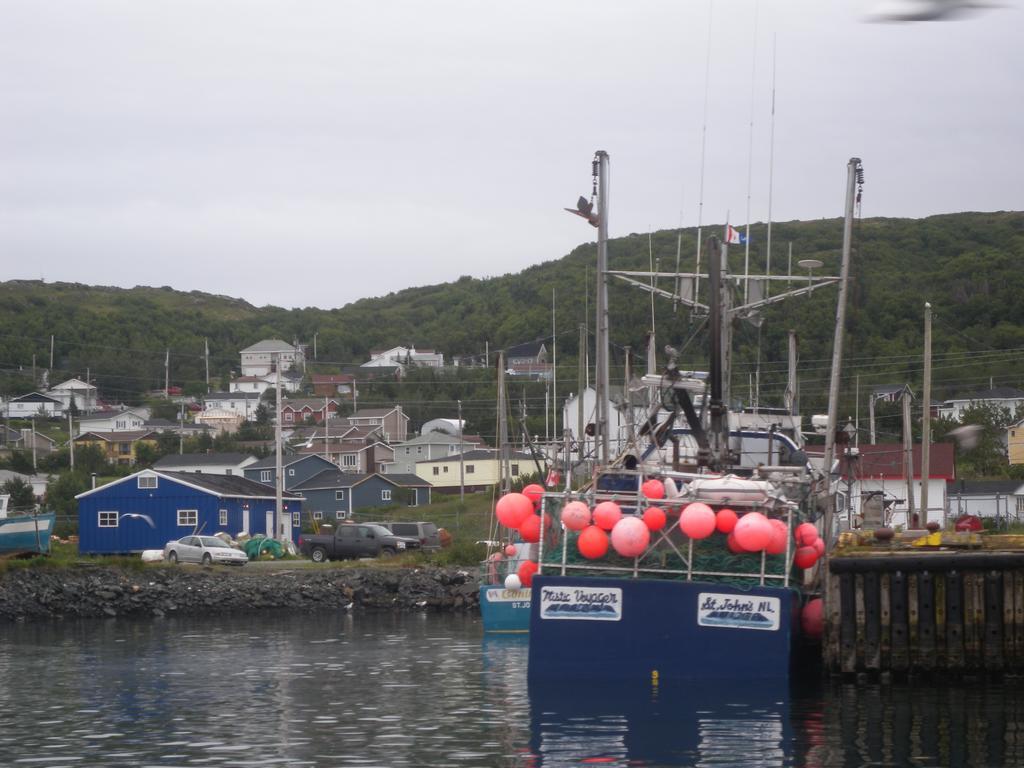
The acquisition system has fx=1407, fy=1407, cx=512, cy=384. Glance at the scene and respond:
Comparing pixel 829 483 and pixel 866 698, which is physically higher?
pixel 829 483

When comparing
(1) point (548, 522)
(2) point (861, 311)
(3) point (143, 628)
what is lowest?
(3) point (143, 628)

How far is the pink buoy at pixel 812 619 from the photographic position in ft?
87.0

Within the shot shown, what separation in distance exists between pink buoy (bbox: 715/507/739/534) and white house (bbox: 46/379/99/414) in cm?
14816

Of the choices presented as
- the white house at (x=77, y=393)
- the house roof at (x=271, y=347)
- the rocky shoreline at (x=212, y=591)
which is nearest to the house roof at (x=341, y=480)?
the rocky shoreline at (x=212, y=591)

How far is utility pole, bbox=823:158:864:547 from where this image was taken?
26609 millimetres

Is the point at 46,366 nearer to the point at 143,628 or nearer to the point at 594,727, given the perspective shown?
the point at 143,628

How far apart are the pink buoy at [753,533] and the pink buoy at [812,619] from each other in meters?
4.03

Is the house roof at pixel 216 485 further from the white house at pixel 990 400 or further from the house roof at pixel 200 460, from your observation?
the white house at pixel 990 400

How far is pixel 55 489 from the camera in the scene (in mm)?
87375

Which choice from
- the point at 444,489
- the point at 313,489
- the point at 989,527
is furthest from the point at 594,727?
the point at 444,489

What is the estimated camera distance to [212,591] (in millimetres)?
51219

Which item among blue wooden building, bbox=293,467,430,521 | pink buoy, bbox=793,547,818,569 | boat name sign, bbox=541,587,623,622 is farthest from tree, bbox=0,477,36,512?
pink buoy, bbox=793,547,818,569

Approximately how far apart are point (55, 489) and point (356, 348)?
111414 mm

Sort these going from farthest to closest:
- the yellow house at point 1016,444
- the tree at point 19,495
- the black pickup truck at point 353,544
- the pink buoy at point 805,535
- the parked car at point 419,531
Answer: the yellow house at point 1016,444, the tree at point 19,495, the parked car at point 419,531, the black pickup truck at point 353,544, the pink buoy at point 805,535
